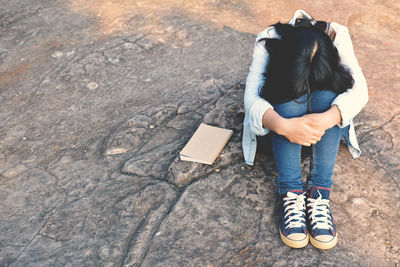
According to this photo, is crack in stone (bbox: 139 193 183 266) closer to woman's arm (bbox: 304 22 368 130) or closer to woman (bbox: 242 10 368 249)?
woman (bbox: 242 10 368 249)

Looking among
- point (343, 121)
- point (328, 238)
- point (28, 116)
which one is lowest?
point (28, 116)

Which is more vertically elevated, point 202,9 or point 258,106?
point 258,106

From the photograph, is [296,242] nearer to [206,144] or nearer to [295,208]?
[295,208]

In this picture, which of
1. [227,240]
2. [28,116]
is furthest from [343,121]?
[28,116]

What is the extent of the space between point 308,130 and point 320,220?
39 centimetres

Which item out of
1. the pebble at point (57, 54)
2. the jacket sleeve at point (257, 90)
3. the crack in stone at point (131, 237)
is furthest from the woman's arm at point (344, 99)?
the pebble at point (57, 54)

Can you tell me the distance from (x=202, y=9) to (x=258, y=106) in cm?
238

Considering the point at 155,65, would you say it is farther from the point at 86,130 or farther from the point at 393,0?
the point at 393,0

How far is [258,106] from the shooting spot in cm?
178

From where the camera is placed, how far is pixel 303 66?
1.64 meters

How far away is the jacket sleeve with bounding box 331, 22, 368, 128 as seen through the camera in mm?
1699

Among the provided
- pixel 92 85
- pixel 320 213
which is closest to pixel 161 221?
pixel 320 213

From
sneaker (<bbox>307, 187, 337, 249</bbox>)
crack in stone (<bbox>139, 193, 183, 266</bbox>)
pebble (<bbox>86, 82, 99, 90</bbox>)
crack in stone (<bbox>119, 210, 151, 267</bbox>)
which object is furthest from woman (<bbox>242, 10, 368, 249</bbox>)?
pebble (<bbox>86, 82, 99, 90</bbox>)

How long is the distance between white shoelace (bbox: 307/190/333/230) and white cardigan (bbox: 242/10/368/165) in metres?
0.35
